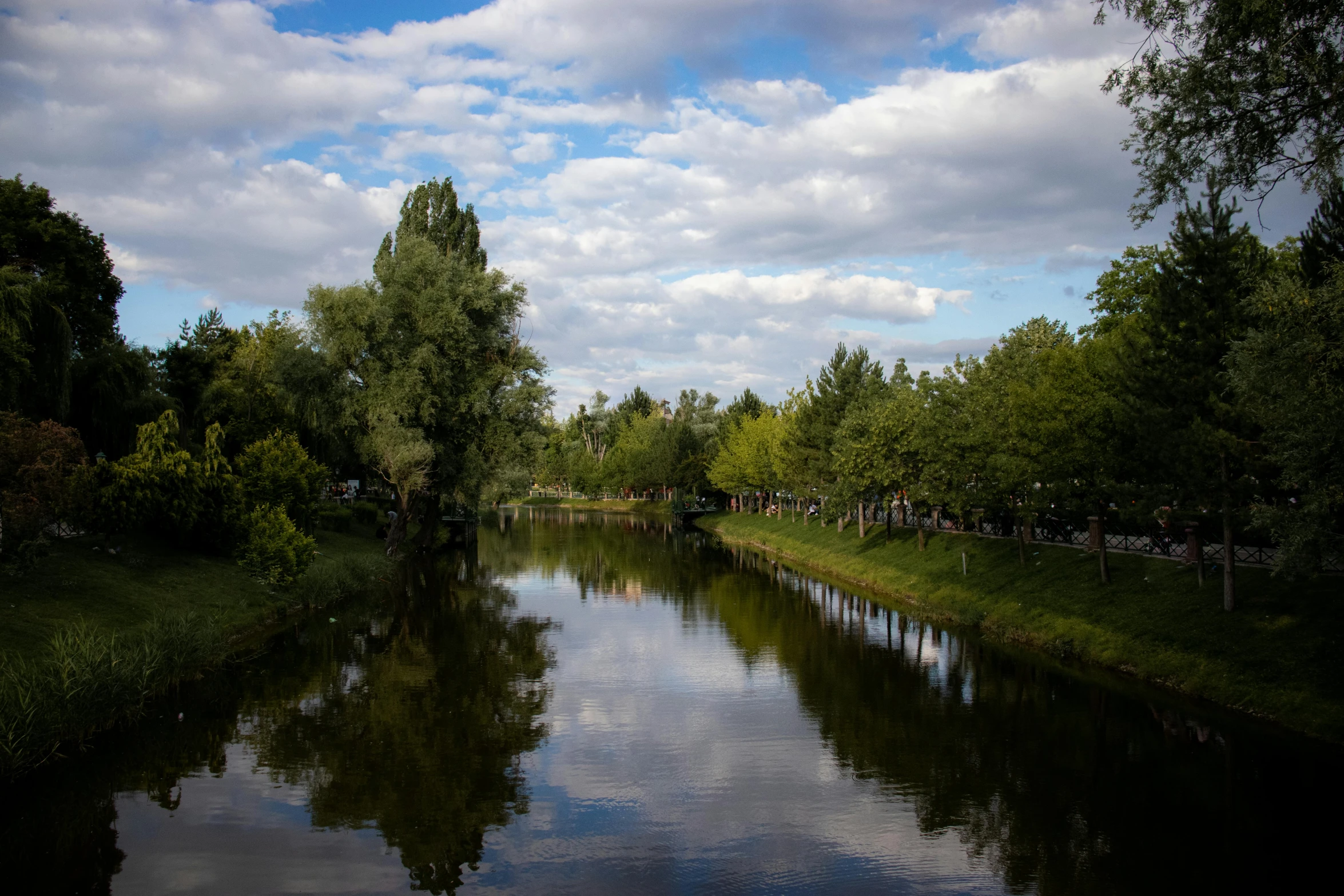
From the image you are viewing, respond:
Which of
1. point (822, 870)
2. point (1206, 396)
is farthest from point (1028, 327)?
point (822, 870)

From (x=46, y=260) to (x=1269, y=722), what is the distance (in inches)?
1784

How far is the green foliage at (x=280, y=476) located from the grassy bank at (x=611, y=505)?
79819 millimetres

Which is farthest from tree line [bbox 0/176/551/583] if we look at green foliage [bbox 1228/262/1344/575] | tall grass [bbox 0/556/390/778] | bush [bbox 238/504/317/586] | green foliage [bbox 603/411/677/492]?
green foliage [bbox 603/411/677/492]

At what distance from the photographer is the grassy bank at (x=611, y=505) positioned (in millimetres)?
124019

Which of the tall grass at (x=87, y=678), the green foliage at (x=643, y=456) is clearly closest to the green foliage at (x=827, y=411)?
the tall grass at (x=87, y=678)

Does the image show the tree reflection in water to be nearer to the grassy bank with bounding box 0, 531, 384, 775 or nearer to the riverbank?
the grassy bank with bounding box 0, 531, 384, 775

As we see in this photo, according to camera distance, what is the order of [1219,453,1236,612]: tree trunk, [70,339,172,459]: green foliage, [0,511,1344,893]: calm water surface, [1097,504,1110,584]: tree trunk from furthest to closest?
[70,339,172,459]: green foliage < [1097,504,1110,584]: tree trunk < [1219,453,1236,612]: tree trunk < [0,511,1344,893]: calm water surface

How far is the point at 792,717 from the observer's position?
778 inches

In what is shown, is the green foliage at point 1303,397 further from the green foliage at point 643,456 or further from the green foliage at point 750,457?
the green foliage at point 643,456

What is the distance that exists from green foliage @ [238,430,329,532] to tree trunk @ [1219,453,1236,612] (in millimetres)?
29384

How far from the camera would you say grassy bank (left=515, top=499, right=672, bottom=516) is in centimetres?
12402

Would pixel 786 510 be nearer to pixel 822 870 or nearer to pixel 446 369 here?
pixel 446 369

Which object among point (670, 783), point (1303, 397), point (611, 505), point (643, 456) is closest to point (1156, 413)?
point (1303, 397)

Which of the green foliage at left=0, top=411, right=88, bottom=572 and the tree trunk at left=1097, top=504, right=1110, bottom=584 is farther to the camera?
the tree trunk at left=1097, top=504, right=1110, bottom=584
